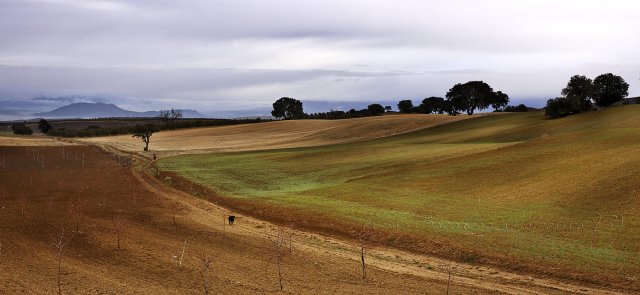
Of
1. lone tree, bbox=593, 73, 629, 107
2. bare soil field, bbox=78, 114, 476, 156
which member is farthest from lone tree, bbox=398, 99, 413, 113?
lone tree, bbox=593, 73, 629, 107

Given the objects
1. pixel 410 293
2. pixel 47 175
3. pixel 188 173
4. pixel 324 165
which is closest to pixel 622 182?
pixel 410 293

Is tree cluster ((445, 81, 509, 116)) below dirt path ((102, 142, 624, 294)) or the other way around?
the other way around

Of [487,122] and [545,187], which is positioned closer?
[545,187]

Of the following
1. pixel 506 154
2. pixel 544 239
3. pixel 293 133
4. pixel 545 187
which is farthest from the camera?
pixel 293 133

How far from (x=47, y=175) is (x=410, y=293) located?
43964 millimetres

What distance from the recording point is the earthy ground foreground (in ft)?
57.7

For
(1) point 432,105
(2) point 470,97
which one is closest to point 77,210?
(2) point 470,97

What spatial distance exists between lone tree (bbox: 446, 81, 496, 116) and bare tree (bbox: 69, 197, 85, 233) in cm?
12880

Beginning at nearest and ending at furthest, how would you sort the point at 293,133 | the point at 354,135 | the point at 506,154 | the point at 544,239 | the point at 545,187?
the point at 544,239
the point at 545,187
the point at 506,154
the point at 354,135
the point at 293,133

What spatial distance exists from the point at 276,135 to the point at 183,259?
277 ft

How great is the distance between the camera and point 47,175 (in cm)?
5094

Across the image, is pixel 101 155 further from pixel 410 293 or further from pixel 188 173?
pixel 410 293

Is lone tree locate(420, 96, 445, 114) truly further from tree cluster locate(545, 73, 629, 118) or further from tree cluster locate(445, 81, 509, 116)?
tree cluster locate(545, 73, 629, 118)

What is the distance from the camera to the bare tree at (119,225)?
2498 centimetres
